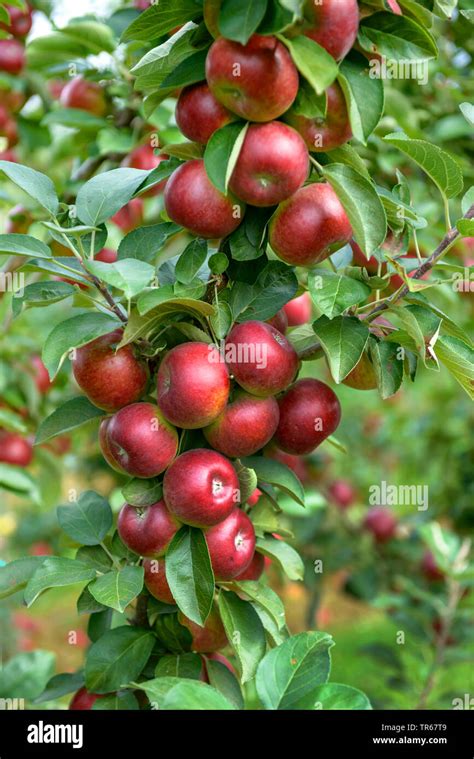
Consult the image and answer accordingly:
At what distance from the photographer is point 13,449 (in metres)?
1.67

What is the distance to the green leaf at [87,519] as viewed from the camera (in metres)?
0.90

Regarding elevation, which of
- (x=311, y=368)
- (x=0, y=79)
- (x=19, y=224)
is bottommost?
(x=311, y=368)

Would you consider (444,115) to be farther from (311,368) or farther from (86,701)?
(86,701)

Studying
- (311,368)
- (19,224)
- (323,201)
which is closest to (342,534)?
(311,368)

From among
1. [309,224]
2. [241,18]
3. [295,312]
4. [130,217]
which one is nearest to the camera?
[241,18]

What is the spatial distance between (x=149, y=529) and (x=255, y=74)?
0.44m

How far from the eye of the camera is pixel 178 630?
0.86 meters

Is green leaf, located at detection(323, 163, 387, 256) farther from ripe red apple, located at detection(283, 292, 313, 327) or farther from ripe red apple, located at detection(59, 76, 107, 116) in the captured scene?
ripe red apple, located at detection(59, 76, 107, 116)

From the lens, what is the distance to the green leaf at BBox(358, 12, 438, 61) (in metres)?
0.73

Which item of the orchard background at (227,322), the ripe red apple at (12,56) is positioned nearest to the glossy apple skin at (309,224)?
the orchard background at (227,322)

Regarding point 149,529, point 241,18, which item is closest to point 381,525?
point 149,529

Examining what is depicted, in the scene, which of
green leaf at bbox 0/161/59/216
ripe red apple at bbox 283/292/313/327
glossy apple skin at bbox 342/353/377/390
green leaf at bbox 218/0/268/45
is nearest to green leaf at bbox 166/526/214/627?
glossy apple skin at bbox 342/353/377/390

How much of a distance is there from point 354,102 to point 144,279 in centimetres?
25

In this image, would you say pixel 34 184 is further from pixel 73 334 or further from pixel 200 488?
pixel 200 488
